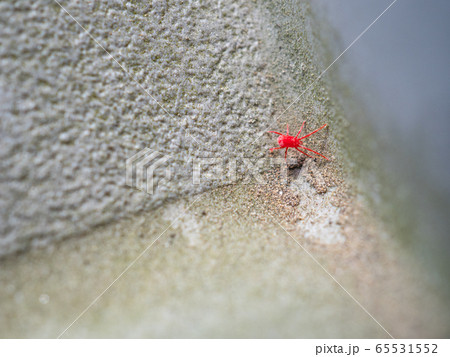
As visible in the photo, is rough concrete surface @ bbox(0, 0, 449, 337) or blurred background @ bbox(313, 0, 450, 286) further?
blurred background @ bbox(313, 0, 450, 286)

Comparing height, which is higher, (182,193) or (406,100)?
(406,100)

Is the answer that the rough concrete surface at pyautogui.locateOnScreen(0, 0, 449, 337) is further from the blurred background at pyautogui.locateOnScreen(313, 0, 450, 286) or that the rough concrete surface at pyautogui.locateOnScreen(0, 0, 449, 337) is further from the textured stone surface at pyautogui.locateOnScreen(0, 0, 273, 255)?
the blurred background at pyautogui.locateOnScreen(313, 0, 450, 286)

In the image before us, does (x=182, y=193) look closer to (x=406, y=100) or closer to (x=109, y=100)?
Result: (x=109, y=100)

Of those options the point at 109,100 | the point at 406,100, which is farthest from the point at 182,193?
the point at 406,100

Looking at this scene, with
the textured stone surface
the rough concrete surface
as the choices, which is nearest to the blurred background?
the rough concrete surface

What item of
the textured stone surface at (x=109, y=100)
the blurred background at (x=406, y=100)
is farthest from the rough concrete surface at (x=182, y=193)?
the blurred background at (x=406, y=100)

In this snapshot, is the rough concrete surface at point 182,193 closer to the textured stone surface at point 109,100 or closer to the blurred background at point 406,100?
the textured stone surface at point 109,100

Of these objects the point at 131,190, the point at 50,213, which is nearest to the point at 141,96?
the point at 131,190

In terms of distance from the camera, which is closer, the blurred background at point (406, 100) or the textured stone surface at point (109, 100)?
the textured stone surface at point (109, 100)
